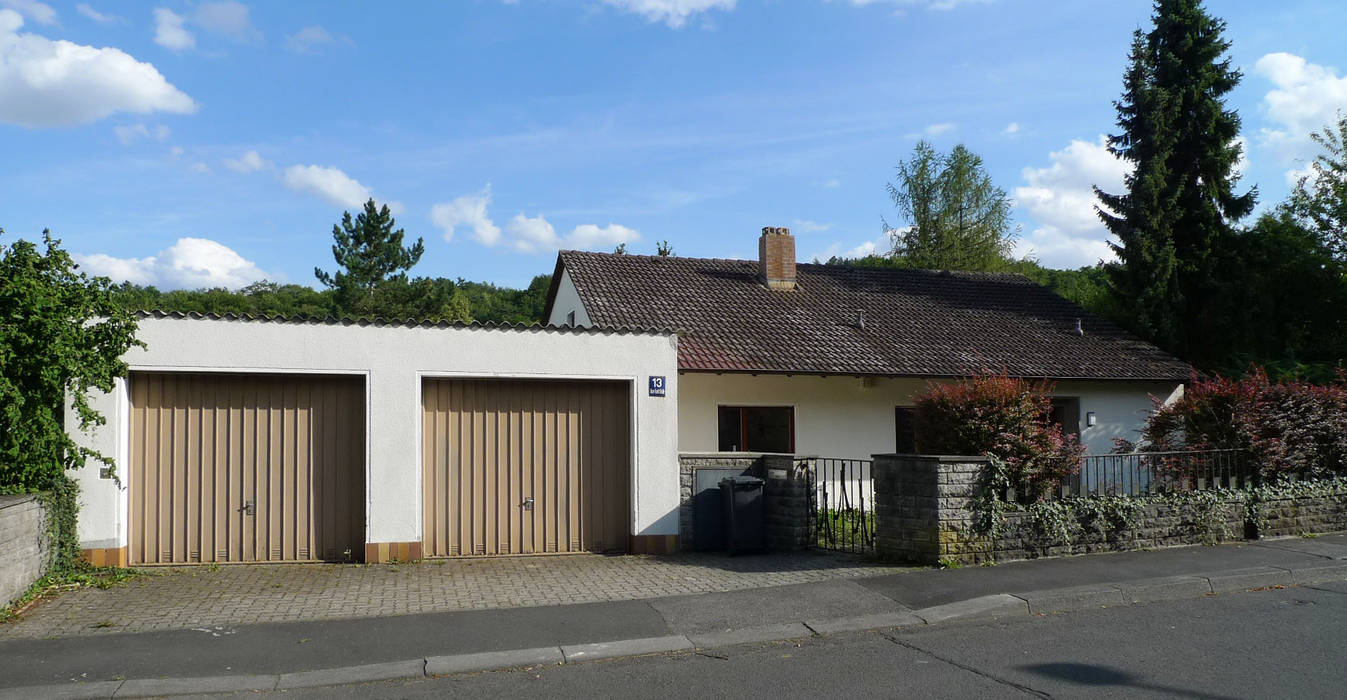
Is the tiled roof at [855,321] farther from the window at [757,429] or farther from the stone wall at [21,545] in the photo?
the stone wall at [21,545]

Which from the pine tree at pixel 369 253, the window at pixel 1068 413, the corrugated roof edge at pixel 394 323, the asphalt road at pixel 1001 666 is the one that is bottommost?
the asphalt road at pixel 1001 666

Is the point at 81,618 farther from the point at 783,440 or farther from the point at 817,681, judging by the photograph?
the point at 783,440

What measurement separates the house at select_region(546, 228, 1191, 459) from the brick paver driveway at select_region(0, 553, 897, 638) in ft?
17.1

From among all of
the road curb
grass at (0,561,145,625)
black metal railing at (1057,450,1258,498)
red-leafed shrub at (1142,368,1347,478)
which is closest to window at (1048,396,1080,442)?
red-leafed shrub at (1142,368,1347,478)

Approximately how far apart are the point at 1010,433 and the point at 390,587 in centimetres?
675

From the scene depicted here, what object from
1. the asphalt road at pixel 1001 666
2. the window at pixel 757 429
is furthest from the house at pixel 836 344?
the asphalt road at pixel 1001 666

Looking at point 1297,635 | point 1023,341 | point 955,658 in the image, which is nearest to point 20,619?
point 955,658

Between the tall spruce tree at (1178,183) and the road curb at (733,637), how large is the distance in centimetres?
1385

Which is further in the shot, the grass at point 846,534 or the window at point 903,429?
the window at point 903,429

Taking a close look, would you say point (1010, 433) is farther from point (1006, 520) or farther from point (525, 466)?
point (525, 466)

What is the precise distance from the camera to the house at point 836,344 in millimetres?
16609

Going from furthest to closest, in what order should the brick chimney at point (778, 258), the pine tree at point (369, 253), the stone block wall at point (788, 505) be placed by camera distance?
the pine tree at point (369, 253), the brick chimney at point (778, 258), the stone block wall at point (788, 505)

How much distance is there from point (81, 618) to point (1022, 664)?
7399mm

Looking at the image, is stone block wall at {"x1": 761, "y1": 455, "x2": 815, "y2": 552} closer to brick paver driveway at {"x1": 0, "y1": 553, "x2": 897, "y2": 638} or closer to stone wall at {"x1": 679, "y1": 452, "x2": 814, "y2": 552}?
stone wall at {"x1": 679, "y1": 452, "x2": 814, "y2": 552}
